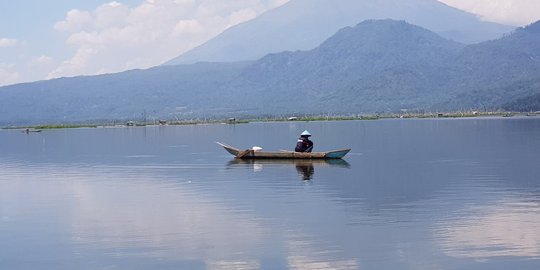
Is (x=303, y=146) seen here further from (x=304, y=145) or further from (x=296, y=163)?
(x=296, y=163)

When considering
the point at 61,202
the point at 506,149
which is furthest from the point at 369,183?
the point at 506,149

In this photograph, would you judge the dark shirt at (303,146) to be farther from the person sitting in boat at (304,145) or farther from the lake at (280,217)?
the lake at (280,217)

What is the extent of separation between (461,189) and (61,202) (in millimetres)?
17146

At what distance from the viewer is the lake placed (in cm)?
2128

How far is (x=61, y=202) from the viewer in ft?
113

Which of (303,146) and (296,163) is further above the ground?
(303,146)

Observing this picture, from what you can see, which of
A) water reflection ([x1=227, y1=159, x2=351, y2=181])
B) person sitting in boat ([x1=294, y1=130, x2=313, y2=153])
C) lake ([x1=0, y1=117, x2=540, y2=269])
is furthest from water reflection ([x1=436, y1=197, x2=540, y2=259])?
person sitting in boat ([x1=294, y1=130, x2=313, y2=153])

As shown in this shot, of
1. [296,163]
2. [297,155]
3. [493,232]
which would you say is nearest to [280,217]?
[493,232]

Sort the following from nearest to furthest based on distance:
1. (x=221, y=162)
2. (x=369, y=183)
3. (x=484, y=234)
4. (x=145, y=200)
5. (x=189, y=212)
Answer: (x=484, y=234) < (x=189, y=212) < (x=145, y=200) < (x=369, y=183) < (x=221, y=162)

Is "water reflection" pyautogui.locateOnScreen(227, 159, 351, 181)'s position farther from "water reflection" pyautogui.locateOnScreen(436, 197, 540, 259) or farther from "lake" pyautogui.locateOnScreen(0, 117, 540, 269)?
"water reflection" pyautogui.locateOnScreen(436, 197, 540, 259)

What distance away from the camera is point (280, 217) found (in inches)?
1089

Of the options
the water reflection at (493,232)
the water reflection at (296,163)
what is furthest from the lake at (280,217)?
the water reflection at (296,163)

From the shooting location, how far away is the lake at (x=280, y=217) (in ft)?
69.8

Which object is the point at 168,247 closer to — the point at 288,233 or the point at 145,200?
the point at 288,233
